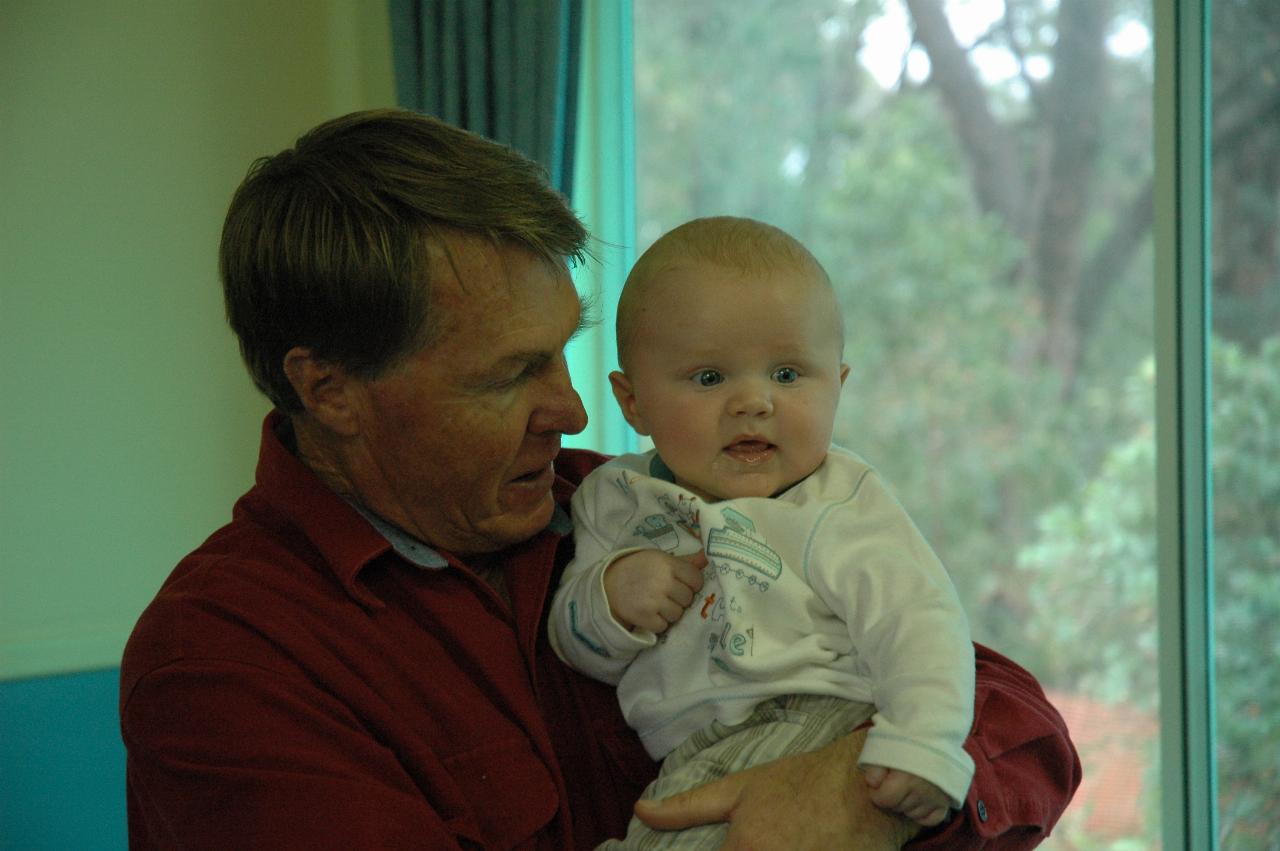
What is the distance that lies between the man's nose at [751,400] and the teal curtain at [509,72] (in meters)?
1.79

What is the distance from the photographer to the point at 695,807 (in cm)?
126

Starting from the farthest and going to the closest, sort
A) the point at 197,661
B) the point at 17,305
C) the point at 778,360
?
1. the point at 17,305
2. the point at 778,360
3. the point at 197,661

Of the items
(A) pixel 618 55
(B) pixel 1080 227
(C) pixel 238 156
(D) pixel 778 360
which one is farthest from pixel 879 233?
(D) pixel 778 360

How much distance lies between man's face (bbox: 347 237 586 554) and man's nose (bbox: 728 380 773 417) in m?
0.22

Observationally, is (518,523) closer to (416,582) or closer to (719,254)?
(416,582)

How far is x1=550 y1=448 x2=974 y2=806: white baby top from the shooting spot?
3.85ft

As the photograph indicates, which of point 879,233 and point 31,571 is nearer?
point 31,571

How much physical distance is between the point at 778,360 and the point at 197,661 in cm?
70

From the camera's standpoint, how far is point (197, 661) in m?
1.23

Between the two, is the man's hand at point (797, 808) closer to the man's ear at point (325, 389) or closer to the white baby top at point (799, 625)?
the white baby top at point (799, 625)

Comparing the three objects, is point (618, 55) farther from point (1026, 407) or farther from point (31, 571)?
point (31, 571)

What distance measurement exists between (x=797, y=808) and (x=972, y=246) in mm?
2400

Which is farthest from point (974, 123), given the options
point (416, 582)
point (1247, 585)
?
point (416, 582)

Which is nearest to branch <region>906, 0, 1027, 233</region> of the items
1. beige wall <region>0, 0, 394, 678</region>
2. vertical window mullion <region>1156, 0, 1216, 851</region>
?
vertical window mullion <region>1156, 0, 1216, 851</region>
